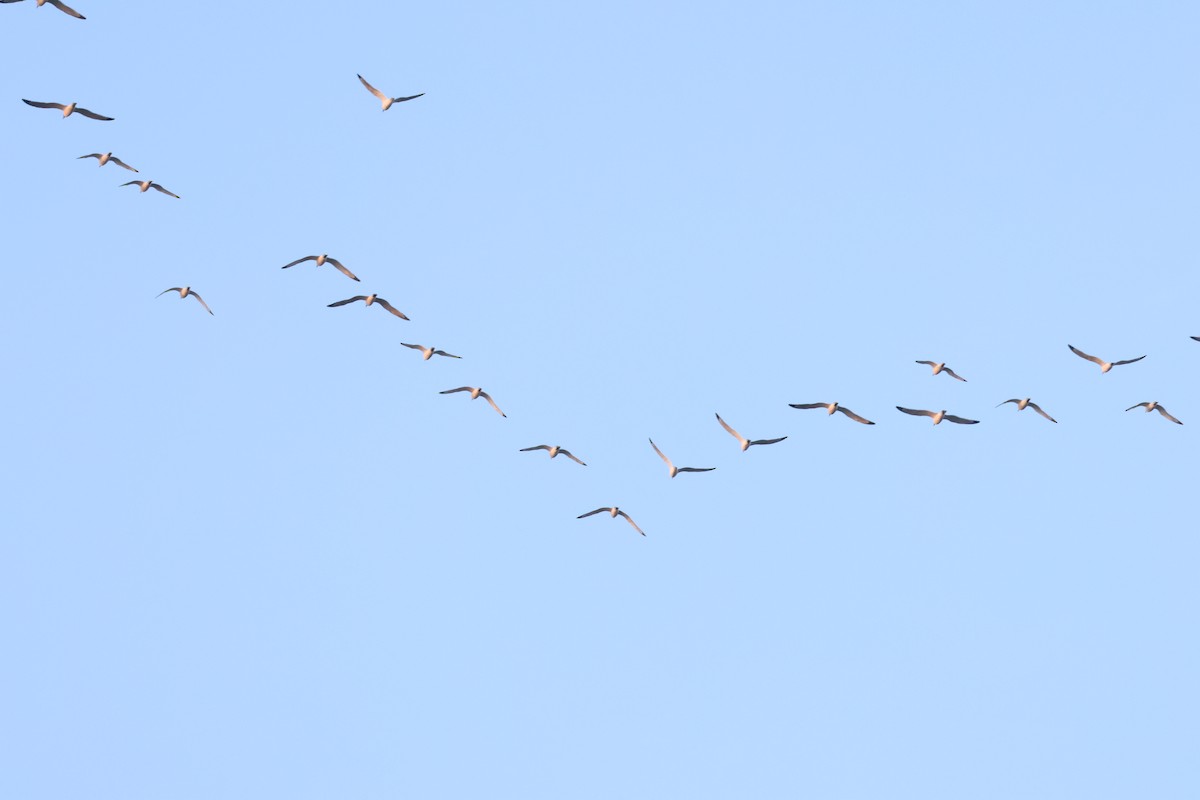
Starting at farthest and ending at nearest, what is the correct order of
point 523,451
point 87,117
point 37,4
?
point 523,451
point 87,117
point 37,4

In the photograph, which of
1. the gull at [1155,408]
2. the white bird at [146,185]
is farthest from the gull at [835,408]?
the white bird at [146,185]

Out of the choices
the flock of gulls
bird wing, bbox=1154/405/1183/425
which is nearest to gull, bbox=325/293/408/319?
the flock of gulls

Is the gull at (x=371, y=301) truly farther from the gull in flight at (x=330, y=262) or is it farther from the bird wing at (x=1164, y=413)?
the bird wing at (x=1164, y=413)

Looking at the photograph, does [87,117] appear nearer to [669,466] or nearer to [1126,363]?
[669,466]

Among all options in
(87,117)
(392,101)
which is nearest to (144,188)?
(87,117)

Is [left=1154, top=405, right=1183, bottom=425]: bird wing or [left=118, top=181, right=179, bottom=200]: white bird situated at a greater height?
[left=118, top=181, right=179, bottom=200]: white bird

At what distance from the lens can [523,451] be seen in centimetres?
8806

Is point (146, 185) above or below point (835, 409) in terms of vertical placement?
above

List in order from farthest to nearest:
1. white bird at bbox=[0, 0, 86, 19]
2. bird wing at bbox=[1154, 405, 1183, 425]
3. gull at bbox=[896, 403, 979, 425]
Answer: bird wing at bbox=[1154, 405, 1183, 425], gull at bbox=[896, 403, 979, 425], white bird at bbox=[0, 0, 86, 19]

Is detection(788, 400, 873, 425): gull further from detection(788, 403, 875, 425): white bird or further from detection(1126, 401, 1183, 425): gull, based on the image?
detection(1126, 401, 1183, 425): gull

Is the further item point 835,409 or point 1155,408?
point 1155,408

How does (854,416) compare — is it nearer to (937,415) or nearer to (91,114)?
(937,415)

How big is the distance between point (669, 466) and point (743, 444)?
319 centimetres

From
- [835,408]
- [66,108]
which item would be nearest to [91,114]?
[66,108]
